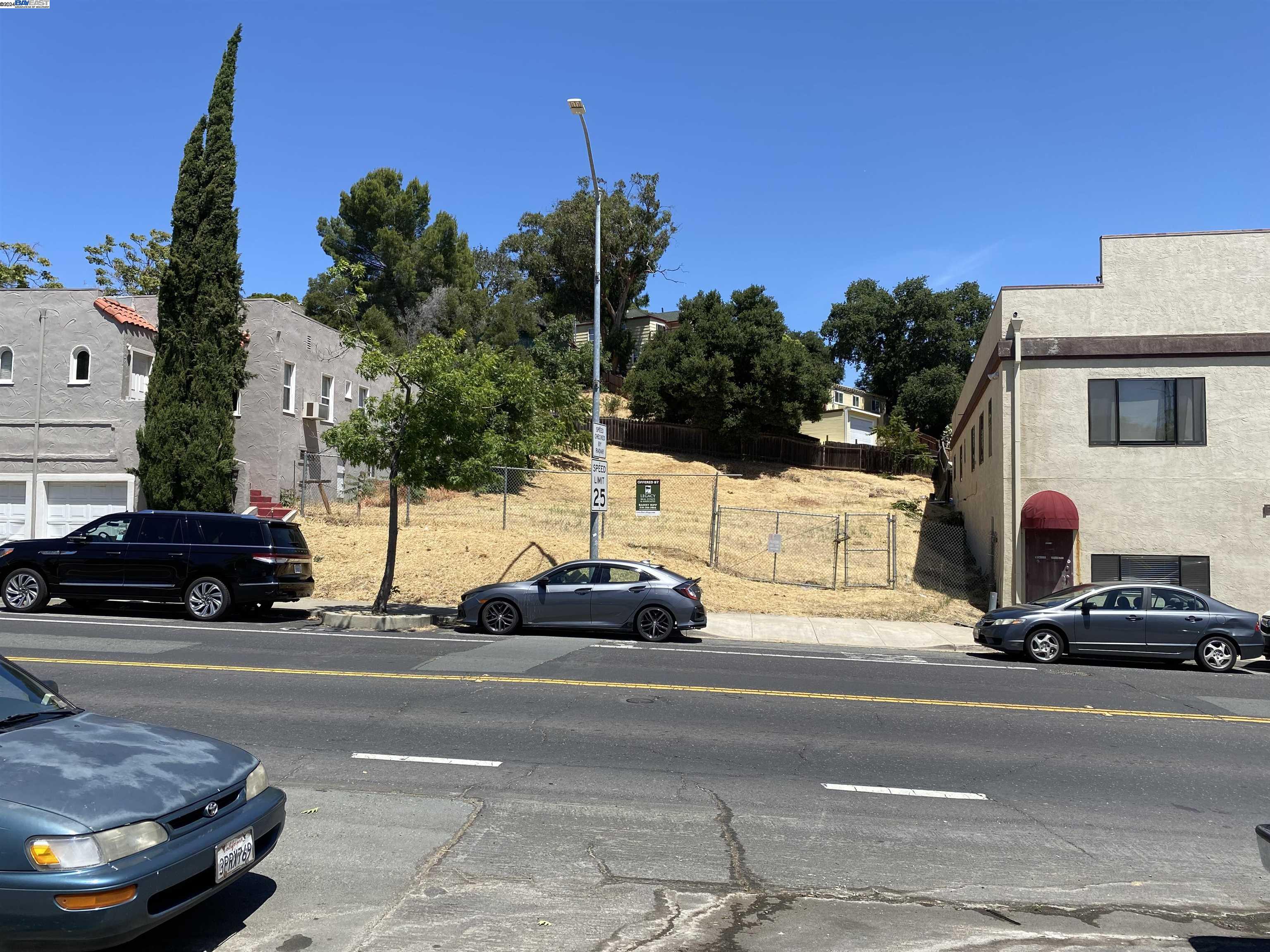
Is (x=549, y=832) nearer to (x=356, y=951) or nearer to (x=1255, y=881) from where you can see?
(x=356, y=951)

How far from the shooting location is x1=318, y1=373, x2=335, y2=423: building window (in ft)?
96.1

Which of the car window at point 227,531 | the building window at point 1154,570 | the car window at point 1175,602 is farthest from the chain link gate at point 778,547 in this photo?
the car window at point 227,531

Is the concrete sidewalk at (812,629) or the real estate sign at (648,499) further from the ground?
the real estate sign at (648,499)

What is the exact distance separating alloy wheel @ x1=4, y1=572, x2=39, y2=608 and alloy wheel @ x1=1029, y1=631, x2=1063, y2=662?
55.5 feet

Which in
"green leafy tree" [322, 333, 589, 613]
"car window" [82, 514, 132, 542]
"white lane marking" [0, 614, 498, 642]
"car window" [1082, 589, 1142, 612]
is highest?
"green leafy tree" [322, 333, 589, 613]

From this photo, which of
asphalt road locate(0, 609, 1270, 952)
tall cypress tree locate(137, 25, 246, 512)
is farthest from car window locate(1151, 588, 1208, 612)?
tall cypress tree locate(137, 25, 246, 512)

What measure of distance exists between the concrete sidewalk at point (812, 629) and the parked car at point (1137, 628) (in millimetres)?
1993

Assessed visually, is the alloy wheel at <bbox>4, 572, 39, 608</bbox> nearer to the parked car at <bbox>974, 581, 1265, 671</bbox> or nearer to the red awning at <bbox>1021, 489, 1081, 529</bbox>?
the parked car at <bbox>974, 581, 1265, 671</bbox>

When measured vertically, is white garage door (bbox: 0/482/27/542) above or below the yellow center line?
above

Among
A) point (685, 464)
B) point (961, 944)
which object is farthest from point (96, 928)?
point (685, 464)

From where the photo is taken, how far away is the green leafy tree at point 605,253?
60156 mm

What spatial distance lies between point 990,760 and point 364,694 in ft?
20.4

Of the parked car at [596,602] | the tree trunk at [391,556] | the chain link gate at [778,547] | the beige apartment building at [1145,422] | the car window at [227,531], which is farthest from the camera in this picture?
the chain link gate at [778,547]

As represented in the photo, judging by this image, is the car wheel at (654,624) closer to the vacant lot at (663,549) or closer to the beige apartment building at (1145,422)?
the vacant lot at (663,549)
